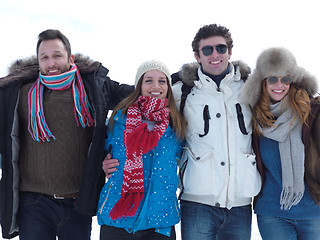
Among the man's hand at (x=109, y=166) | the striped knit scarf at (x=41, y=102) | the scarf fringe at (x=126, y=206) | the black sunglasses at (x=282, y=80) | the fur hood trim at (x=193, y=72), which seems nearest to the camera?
the scarf fringe at (x=126, y=206)

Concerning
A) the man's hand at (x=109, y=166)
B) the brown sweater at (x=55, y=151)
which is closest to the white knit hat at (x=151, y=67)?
the brown sweater at (x=55, y=151)

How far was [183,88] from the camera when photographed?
316 cm

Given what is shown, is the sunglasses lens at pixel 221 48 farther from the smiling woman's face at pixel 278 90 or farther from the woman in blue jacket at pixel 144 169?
the woman in blue jacket at pixel 144 169

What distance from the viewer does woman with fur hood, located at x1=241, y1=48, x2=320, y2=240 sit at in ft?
9.10

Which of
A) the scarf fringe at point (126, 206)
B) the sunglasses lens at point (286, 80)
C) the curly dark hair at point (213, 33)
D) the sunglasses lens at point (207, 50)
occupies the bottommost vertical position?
the scarf fringe at point (126, 206)

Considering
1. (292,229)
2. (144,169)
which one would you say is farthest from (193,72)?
(292,229)

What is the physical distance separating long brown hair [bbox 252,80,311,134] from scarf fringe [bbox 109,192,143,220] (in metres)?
1.24

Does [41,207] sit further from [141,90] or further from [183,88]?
[183,88]

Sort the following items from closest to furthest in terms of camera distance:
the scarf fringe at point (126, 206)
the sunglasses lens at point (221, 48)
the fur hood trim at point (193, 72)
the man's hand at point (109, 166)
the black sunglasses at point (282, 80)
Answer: the scarf fringe at point (126, 206) < the man's hand at point (109, 166) < the black sunglasses at point (282, 80) < the sunglasses lens at point (221, 48) < the fur hood trim at point (193, 72)

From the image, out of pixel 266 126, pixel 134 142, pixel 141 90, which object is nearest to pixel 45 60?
pixel 141 90

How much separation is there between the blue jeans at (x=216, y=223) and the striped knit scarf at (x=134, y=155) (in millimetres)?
603

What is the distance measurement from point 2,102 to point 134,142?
4.01 ft

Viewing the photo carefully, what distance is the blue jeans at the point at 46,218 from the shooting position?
2721 millimetres

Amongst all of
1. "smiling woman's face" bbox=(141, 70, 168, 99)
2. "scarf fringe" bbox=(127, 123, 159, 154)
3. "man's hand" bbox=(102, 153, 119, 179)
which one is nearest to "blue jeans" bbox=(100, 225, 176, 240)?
"man's hand" bbox=(102, 153, 119, 179)
